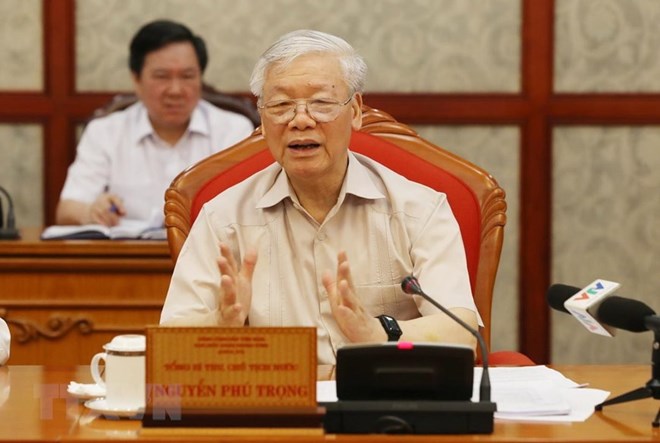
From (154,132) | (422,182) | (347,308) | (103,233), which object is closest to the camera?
(347,308)

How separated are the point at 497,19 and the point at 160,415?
147 inches

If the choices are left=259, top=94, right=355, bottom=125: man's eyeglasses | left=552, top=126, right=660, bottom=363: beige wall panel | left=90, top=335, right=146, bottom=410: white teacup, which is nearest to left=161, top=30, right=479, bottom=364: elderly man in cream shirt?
left=259, top=94, right=355, bottom=125: man's eyeglasses

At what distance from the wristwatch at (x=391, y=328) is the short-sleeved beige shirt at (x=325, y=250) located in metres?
0.14

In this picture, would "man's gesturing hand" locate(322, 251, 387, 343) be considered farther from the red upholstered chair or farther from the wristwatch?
the red upholstered chair

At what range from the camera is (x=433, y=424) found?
1724mm

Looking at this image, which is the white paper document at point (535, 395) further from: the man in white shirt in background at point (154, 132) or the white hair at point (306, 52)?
the man in white shirt in background at point (154, 132)

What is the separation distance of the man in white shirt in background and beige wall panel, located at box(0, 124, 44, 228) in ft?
1.82

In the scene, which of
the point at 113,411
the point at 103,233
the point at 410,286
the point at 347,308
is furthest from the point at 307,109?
the point at 103,233

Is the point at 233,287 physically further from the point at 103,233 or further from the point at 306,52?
the point at 103,233

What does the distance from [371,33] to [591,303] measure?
3.40 metres

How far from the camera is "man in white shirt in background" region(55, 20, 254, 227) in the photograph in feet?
15.1

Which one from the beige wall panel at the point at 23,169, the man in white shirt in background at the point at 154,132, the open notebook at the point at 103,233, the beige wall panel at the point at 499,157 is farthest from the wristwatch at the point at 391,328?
the beige wall panel at the point at 23,169

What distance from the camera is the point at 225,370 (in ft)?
5.62

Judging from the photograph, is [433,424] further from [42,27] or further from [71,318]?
[42,27]
